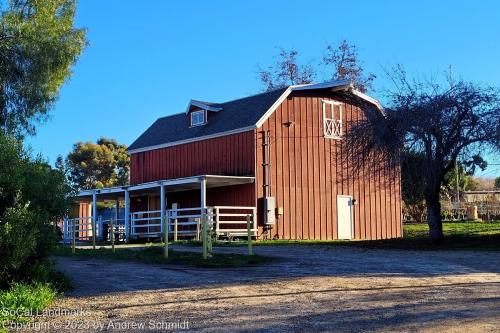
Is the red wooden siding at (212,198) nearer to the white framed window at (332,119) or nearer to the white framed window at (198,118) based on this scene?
the white framed window at (198,118)

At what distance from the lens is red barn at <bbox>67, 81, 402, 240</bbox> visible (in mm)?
25625

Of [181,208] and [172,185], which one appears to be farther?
[181,208]

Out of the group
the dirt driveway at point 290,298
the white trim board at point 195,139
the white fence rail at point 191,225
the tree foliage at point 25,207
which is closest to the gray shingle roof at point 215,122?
the white trim board at point 195,139

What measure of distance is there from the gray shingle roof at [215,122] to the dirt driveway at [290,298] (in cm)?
1413

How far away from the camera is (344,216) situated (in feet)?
92.4

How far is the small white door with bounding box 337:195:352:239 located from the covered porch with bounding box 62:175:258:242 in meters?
4.73

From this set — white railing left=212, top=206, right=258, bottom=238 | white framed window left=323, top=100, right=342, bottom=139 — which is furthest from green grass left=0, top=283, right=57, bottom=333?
white framed window left=323, top=100, right=342, bottom=139

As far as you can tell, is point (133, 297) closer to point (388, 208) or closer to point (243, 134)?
point (243, 134)

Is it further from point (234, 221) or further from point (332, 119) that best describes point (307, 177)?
point (234, 221)

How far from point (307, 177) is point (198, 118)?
21.8 feet

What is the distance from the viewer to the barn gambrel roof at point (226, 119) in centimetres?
2633

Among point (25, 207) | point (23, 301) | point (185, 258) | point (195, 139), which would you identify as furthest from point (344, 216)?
point (23, 301)

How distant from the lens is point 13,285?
8.84 m

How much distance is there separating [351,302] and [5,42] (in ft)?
59.0
